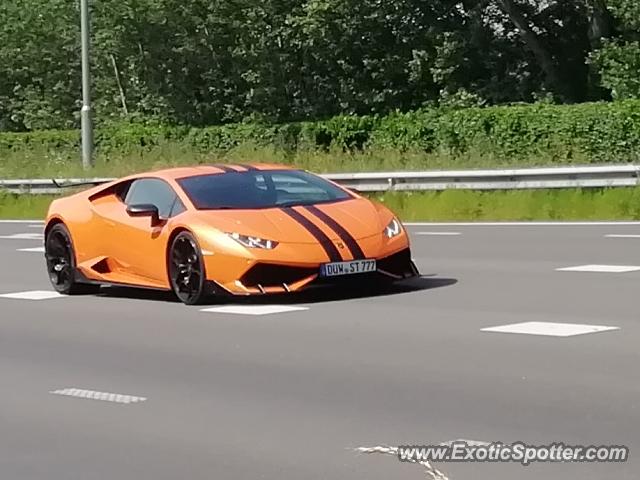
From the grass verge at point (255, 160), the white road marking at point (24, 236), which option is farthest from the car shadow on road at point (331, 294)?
the grass verge at point (255, 160)

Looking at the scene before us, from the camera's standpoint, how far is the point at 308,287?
1324cm

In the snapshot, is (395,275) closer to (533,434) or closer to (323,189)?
(323,189)

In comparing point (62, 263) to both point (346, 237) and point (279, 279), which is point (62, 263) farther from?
point (346, 237)

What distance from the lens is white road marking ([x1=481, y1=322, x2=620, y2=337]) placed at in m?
10.6

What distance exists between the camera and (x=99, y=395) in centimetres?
944

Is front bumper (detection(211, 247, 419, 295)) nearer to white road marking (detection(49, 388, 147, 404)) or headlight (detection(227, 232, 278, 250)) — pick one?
headlight (detection(227, 232, 278, 250))

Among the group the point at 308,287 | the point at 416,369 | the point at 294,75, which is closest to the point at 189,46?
the point at 294,75

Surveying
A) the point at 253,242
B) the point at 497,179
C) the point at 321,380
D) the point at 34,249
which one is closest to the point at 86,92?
the point at 34,249

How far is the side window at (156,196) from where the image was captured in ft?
46.5

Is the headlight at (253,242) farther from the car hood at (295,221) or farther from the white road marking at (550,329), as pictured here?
the white road marking at (550,329)

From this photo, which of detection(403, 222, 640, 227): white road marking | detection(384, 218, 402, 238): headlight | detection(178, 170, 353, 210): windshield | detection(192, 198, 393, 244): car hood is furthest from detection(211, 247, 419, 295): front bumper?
detection(403, 222, 640, 227): white road marking

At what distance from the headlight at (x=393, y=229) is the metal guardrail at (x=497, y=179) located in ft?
30.2

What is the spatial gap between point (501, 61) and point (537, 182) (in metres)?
24.1

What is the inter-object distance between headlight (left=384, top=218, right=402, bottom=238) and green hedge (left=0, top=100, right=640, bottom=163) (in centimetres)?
1788
